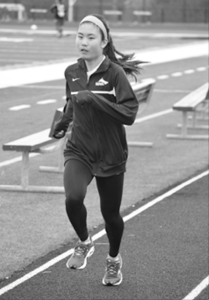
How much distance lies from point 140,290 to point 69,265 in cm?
68

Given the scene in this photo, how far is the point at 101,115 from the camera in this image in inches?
215

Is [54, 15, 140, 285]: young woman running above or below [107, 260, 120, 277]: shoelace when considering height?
above

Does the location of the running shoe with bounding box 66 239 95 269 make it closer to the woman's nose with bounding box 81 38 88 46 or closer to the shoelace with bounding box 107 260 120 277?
the shoelace with bounding box 107 260 120 277

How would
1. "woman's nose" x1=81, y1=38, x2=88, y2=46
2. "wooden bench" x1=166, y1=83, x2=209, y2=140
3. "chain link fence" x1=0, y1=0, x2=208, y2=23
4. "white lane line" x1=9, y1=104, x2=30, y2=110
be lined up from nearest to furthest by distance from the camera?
"woman's nose" x1=81, y1=38, x2=88, y2=46, "wooden bench" x1=166, y1=83, x2=209, y2=140, "white lane line" x1=9, y1=104, x2=30, y2=110, "chain link fence" x1=0, y1=0, x2=208, y2=23

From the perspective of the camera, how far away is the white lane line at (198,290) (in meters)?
6.04

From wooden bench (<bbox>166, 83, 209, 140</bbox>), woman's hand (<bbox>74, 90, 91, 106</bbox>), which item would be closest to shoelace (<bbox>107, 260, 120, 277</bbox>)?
woman's hand (<bbox>74, 90, 91, 106</bbox>)

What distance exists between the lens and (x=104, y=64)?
18.0 feet

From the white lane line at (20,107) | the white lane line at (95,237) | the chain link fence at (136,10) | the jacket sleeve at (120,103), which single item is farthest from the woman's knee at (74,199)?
the chain link fence at (136,10)

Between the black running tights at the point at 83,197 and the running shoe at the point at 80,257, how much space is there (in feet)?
0.20

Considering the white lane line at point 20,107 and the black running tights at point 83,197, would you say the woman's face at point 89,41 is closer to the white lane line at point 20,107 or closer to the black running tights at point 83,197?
the black running tights at point 83,197

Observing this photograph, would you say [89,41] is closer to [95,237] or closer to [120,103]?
[120,103]

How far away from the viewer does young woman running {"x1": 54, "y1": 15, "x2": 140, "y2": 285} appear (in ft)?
17.8

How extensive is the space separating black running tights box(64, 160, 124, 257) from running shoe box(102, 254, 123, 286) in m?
0.06

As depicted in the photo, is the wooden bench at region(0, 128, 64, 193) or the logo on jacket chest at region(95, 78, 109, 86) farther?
the wooden bench at region(0, 128, 64, 193)
